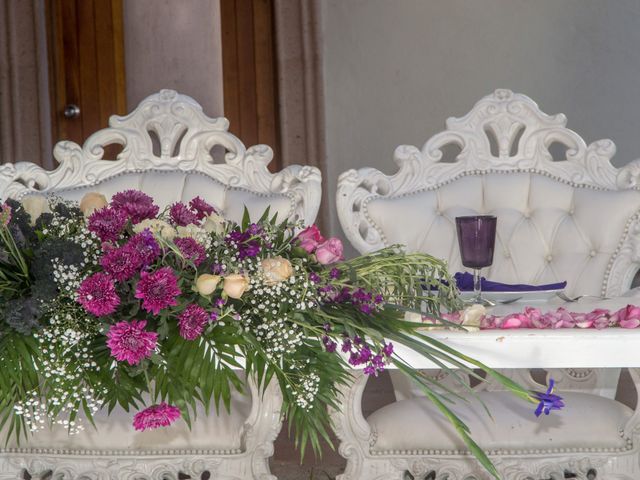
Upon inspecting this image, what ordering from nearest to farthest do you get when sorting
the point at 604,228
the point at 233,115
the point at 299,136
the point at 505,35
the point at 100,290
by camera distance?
the point at 100,290 < the point at 604,228 < the point at 505,35 < the point at 299,136 < the point at 233,115

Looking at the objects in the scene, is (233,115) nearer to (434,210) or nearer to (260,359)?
(434,210)

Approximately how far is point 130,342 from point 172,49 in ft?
7.91

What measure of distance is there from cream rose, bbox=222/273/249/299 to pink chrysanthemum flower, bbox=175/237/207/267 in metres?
0.05

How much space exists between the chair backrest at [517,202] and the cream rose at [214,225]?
3.53ft

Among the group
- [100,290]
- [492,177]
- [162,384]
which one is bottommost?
[162,384]

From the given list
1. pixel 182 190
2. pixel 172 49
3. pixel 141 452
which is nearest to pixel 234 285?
pixel 141 452

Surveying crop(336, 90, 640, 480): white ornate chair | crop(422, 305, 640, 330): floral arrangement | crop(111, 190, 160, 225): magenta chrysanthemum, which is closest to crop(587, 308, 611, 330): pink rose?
crop(422, 305, 640, 330): floral arrangement

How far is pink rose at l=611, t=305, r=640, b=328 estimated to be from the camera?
3.73 ft

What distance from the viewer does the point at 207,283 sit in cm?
99

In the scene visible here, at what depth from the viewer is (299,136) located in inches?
186

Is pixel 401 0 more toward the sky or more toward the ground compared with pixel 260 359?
more toward the sky

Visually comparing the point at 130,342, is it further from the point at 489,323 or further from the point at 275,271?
the point at 489,323

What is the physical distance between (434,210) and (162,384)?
4.62ft

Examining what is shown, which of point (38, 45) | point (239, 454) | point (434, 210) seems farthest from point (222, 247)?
point (38, 45)
